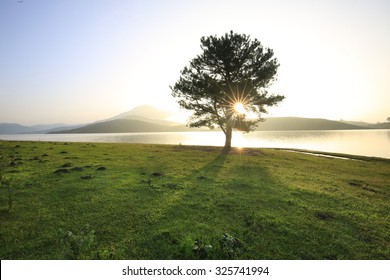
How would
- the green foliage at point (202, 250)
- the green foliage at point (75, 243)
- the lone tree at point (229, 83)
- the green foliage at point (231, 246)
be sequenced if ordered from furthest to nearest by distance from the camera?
the lone tree at point (229, 83)
the green foliage at point (231, 246)
the green foliage at point (202, 250)
the green foliage at point (75, 243)

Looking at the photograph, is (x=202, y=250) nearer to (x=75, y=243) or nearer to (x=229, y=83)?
(x=75, y=243)

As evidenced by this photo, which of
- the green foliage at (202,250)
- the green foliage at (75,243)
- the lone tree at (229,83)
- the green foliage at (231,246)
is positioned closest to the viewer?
the green foliage at (75,243)

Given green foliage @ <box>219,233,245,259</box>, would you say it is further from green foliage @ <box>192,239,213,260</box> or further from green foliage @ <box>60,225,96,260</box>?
green foliage @ <box>60,225,96,260</box>

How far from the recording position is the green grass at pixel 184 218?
27.4ft

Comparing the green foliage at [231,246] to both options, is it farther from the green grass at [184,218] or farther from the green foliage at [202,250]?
the green foliage at [202,250]

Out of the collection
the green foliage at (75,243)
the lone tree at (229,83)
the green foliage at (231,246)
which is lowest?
the green foliage at (231,246)

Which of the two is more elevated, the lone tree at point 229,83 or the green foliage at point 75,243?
the lone tree at point 229,83

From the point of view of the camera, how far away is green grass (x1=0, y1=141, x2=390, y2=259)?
834 centimetres

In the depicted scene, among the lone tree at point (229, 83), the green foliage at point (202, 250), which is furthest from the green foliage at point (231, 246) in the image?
the lone tree at point (229, 83)

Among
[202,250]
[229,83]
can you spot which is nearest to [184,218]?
[202,250]

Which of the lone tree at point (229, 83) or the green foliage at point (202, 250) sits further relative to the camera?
the lone tree at point (229, 83)

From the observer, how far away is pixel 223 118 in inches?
1688

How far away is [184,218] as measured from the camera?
11.1m
